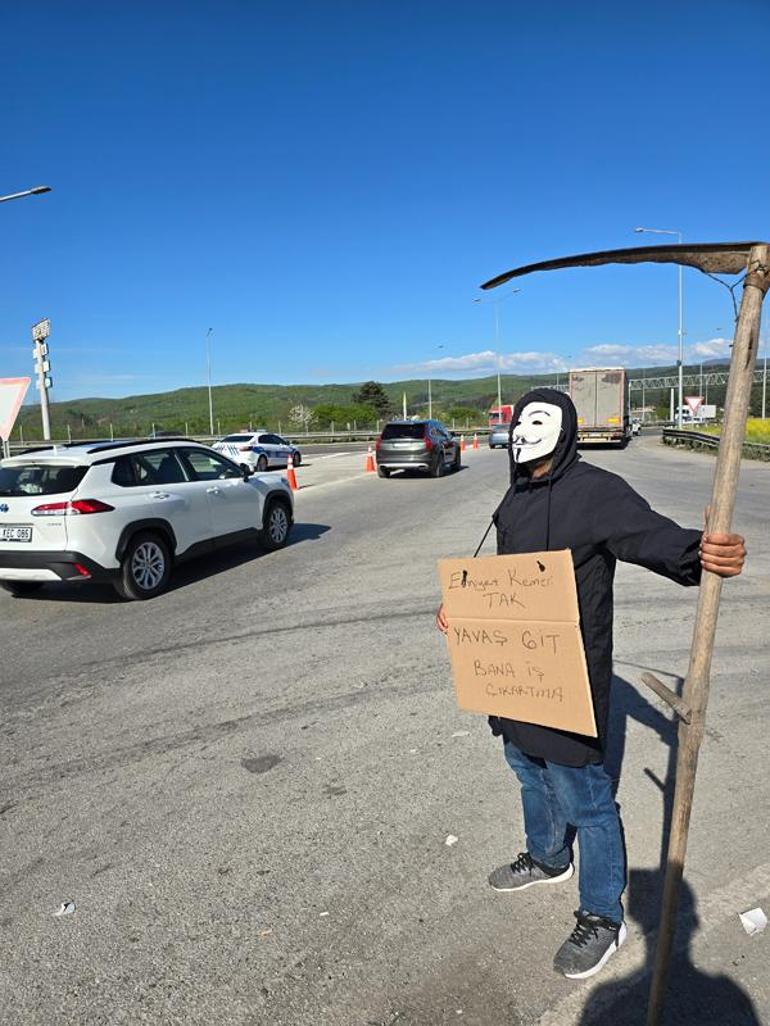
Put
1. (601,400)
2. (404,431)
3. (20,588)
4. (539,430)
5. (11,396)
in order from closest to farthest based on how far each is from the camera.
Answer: (539,430) < (20,588) < (11,396) < (404,431) < (601,400)

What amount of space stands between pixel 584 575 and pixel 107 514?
19.9ft

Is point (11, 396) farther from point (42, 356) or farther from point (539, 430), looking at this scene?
point (42, 356)

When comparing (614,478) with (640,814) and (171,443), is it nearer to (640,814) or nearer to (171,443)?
(640,814)

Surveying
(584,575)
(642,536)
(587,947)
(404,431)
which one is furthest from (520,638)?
(404,431)

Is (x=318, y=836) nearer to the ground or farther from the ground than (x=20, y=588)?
nearer to the ground

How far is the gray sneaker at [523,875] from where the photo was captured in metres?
2.83

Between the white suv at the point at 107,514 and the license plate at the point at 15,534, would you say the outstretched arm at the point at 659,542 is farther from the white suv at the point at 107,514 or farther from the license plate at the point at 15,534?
the license plate at the point at 15,534

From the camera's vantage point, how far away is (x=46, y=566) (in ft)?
23.8

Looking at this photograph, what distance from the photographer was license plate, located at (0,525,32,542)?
24.0 feet

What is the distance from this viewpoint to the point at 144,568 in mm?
7848

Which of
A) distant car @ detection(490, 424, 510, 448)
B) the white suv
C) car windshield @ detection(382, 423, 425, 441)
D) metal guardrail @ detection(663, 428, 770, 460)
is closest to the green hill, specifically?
distant car @ detection(490, 424, 510, 448)

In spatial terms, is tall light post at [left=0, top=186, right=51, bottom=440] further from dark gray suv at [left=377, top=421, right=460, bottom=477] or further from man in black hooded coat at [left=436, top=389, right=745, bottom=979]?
man in black hooded coat at [left=436, top=389, right=745, bottom=979]

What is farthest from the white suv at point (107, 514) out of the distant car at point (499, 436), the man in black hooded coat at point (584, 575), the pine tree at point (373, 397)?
the pine tree at point (373, 397)

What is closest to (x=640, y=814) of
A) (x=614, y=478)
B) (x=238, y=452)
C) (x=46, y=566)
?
(x=614, y=478)
